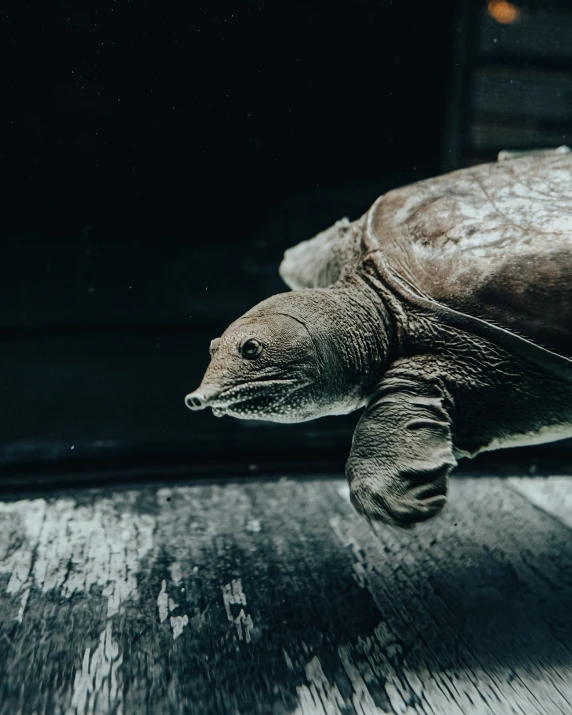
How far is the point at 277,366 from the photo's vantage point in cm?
136

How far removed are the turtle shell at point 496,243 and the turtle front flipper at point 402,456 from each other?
0.27m

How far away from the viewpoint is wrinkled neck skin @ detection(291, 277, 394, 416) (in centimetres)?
147

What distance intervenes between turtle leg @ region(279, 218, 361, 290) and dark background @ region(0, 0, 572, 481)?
354 millimetres

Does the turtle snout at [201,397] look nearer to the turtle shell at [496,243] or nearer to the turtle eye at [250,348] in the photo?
the turtle eye at [250,348]

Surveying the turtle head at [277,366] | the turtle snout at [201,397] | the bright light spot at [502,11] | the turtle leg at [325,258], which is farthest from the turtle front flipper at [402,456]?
the bright light spot at [502,11]

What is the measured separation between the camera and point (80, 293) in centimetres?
244

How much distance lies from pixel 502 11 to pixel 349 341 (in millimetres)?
1705

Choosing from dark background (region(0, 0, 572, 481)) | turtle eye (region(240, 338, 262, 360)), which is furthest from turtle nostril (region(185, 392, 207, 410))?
dark background (region(0, 0, 572, 481))

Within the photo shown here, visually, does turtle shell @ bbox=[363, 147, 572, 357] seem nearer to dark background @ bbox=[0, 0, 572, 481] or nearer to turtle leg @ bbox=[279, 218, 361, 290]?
turtle leg @ bbox=[279, 218, 361, 290]

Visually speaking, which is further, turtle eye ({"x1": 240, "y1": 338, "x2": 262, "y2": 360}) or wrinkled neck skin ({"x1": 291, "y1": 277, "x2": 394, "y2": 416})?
wrinkled neck skin ({"x1": 291, "y1": 277, "x2": 394, "y2": 416})

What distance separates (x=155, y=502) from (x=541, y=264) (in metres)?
1.66

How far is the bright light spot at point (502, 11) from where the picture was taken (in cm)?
221

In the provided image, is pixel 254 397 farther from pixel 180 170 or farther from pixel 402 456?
pixel 180 170

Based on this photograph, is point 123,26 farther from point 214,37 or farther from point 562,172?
point 562,172
